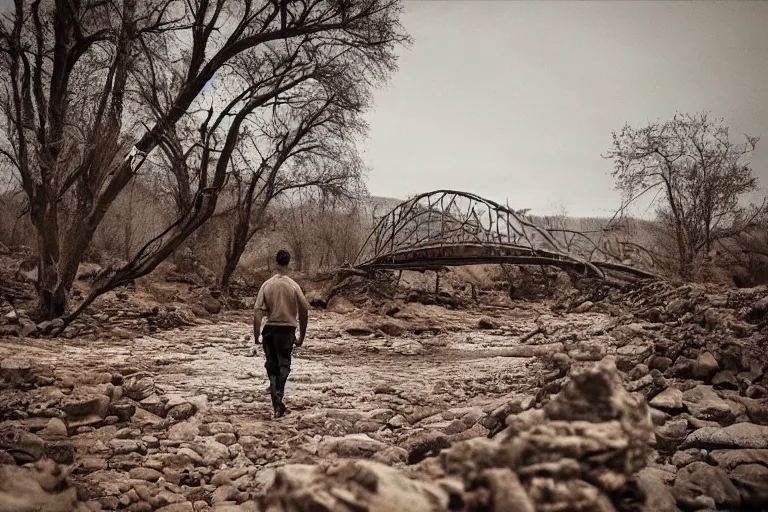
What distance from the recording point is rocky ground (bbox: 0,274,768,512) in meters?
1.35

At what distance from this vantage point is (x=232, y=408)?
160 inches

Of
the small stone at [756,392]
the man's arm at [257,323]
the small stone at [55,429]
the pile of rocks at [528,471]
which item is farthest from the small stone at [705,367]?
the small stone at [55,429]

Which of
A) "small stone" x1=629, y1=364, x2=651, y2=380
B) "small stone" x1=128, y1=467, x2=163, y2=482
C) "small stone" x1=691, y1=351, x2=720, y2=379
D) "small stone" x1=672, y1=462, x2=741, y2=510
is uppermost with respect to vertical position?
"small stone" x1=691, y1=351, x2=720, y2=379

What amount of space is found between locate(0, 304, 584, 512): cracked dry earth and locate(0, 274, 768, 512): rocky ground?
0.02 meters

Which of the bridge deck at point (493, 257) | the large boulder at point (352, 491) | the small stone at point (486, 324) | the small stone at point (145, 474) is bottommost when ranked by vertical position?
the small stone at point (145, 474)

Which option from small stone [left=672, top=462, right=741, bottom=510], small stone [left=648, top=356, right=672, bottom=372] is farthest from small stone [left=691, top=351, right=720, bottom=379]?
small stone [left=672, top=462, right=741, bottom=510]

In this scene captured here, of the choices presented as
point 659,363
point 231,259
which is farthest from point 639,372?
point 231,259

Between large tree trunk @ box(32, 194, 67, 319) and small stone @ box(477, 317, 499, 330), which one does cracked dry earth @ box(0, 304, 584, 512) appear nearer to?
large tree trunk @ box(32, 194, 67, 319)

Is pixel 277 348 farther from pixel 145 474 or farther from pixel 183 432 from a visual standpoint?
pixel 145 474

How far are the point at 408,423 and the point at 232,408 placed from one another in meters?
1.79

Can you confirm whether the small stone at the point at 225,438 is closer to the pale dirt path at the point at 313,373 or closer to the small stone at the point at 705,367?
the pale dirt path at the point at 313,373

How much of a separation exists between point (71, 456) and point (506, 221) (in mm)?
9797

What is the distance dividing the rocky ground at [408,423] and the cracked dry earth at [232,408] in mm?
19

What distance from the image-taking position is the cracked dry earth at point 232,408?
8.39 feet
